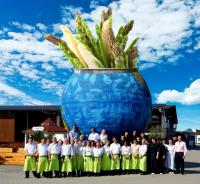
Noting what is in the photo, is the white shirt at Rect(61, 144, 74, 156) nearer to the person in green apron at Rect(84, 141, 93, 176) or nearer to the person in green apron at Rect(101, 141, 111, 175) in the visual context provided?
the person in green apron at Rect(84, 141, 93, 176)

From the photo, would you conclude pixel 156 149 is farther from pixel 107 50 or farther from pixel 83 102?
pixel 107 50

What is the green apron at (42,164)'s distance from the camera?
1850 centimetres

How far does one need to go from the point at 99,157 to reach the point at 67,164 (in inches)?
49.6

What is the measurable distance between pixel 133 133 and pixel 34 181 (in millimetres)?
6442

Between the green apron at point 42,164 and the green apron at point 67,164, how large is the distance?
64 centimetres

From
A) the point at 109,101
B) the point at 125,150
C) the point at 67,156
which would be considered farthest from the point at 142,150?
the point at 109,101

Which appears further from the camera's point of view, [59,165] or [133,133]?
[133,133]

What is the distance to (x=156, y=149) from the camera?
20516 millimetres

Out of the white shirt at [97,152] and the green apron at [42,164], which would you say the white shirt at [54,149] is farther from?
the white shirt at [97,152]

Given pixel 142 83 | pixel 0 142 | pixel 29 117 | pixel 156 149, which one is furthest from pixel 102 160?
pixel 29 117

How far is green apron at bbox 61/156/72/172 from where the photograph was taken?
18.8 m

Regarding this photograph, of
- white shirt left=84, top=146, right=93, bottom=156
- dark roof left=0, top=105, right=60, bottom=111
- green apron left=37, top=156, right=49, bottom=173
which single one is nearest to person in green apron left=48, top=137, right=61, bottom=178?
green apron left=37, top=156, right=49, bottom=173

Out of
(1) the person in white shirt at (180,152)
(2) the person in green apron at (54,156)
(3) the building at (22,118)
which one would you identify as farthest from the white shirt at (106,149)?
(3) the building at (22,118)

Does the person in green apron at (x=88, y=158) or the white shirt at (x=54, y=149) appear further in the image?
the person in green apron at (x=88, y=158)
